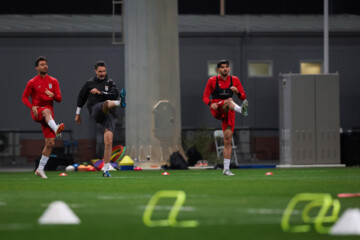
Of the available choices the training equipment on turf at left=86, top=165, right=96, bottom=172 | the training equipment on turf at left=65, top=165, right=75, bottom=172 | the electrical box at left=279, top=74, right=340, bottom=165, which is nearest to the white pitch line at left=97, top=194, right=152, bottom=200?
the training equipment on turf at left=86, top=165, right=96, bottom=172

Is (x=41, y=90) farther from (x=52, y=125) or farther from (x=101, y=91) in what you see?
(x=101, y=91)

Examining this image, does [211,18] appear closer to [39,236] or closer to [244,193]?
[244,193]

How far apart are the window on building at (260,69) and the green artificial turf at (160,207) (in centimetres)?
1776

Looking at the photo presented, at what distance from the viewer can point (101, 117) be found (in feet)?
59.7

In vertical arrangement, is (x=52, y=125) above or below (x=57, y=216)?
above

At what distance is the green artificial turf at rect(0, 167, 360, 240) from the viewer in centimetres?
760

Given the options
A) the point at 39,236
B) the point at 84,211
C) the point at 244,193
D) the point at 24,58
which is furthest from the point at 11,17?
the point at 39,236

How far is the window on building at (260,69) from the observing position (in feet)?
110

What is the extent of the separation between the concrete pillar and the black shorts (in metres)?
8.52

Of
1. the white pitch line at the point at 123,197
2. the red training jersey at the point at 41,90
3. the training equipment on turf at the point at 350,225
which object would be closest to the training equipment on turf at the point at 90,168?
the red training jersey at the point at 41,90

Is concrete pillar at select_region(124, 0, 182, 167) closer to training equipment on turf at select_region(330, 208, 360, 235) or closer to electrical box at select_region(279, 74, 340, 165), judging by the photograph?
electrical box at select_region(279, 74, 340, 165)

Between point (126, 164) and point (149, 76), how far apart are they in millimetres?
3247

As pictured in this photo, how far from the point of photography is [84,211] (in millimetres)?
9648

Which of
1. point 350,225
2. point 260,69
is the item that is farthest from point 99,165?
point 350,225
